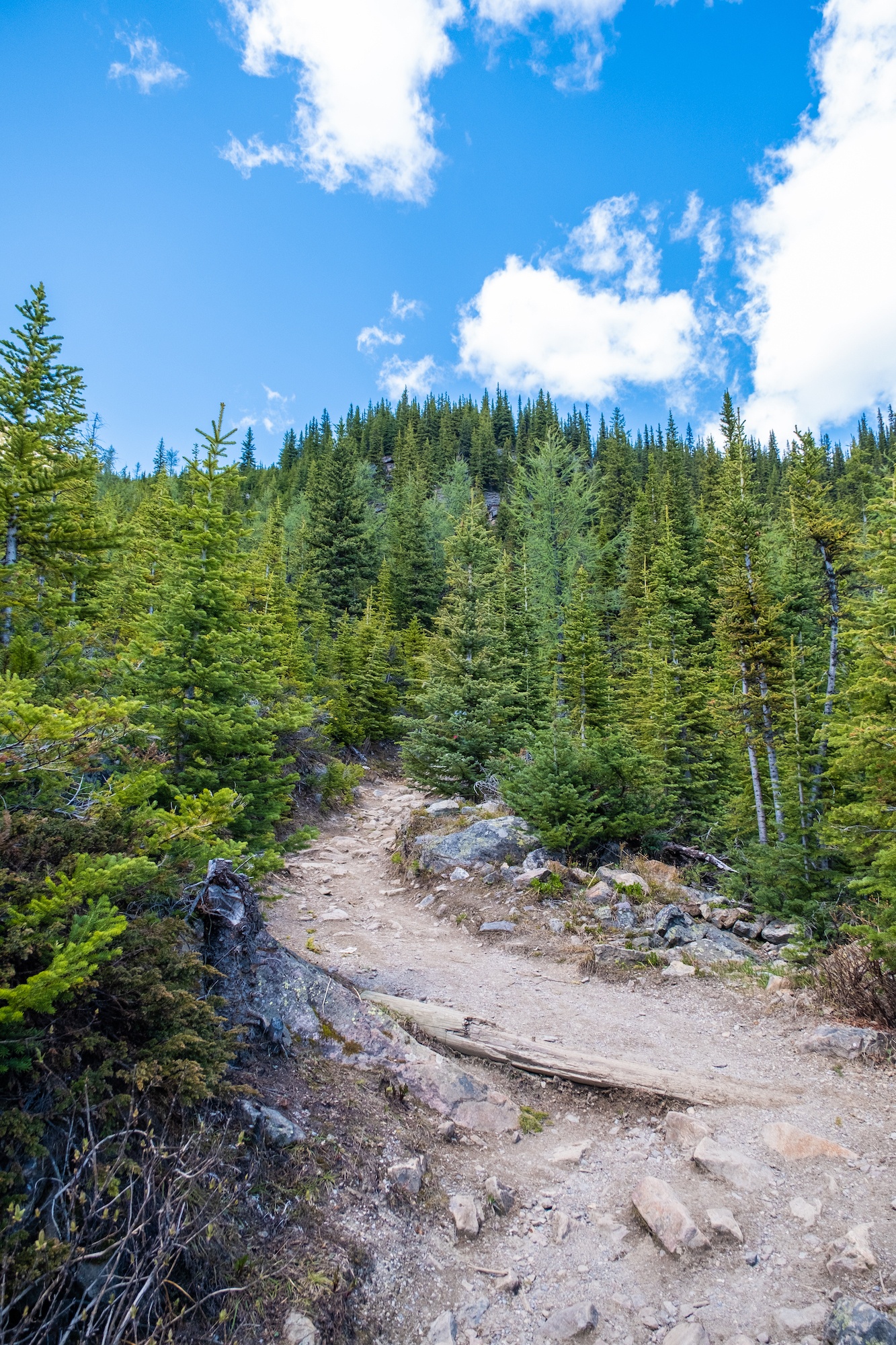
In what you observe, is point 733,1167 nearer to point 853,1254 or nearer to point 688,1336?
point 853,1254

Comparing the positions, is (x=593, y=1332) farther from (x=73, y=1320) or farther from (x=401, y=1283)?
(x=73, y=1320)

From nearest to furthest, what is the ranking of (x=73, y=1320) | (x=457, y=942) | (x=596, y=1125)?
(x=73, y=1320) < (x=596, y=1125) < (x=457, y=942)

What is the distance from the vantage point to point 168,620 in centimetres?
860

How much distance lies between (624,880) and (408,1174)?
728cm

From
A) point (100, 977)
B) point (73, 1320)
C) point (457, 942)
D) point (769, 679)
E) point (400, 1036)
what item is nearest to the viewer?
point (73, 1320)

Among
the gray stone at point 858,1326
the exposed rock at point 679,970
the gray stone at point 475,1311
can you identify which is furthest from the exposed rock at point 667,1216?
the exposed rock at point 679,970

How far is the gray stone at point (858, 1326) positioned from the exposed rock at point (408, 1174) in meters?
2.45

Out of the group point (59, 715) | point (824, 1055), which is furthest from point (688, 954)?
point (59, 715)

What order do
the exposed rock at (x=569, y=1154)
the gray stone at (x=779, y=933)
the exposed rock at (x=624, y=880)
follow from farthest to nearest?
the exposed rock at (x=624, y=880) → the gray stone at (x=779, y=933) → the exposed rock at (x=569, y=1154)

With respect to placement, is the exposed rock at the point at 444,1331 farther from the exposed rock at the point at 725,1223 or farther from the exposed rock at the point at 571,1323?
the exposed rock at the point at 725,1223

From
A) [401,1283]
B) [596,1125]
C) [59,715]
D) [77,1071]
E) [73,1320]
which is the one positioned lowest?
[596,1125]

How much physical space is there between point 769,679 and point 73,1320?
17053 mm

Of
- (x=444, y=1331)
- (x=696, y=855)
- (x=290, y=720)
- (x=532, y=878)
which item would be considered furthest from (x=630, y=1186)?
(x=696, y=855)

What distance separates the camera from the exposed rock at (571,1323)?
3.30 metres
